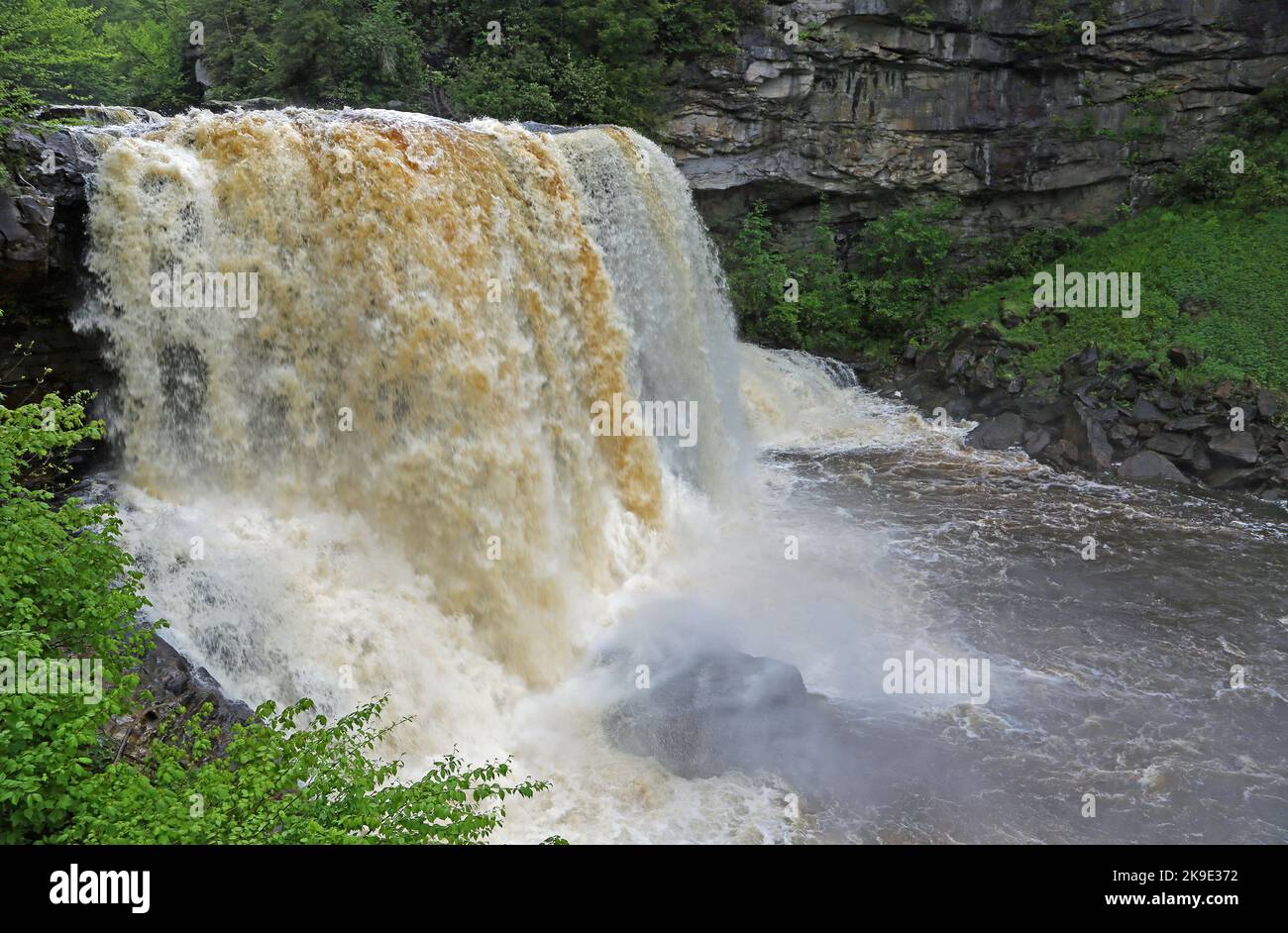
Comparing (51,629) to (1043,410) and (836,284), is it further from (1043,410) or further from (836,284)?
(836,284)

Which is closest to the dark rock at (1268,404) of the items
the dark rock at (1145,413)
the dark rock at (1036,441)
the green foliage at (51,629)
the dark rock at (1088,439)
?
the dark rock at (1145,413)

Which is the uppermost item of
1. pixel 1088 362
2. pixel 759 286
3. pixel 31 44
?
pixel 31 44

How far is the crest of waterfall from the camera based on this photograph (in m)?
8.89

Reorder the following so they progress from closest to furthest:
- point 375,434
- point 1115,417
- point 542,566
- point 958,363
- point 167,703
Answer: point 167,703, point 375,434, point 542,566, point 1115,417, point 958,363

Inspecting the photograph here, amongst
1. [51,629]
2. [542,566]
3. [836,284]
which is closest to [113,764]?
[51,629]

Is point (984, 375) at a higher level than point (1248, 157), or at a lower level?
lower

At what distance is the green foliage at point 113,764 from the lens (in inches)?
175

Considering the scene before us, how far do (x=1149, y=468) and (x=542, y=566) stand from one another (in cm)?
1103

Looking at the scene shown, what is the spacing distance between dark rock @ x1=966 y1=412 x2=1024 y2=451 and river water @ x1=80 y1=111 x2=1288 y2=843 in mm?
3883

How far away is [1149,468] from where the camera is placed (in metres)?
14.9

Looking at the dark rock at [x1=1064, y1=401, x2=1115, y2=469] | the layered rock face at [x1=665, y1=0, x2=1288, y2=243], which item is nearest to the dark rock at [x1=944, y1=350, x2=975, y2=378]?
the dark rock at [x1=1064, y1=401, x2=1115, y2=469]
